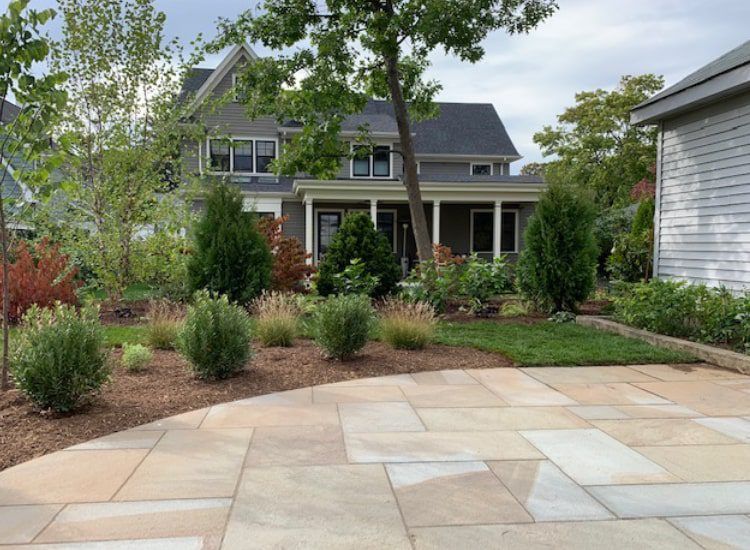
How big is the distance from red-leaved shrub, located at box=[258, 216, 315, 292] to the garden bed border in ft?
17.1

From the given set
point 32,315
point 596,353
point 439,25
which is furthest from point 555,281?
point 32,315

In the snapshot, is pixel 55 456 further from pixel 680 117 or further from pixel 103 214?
pixel 680 117

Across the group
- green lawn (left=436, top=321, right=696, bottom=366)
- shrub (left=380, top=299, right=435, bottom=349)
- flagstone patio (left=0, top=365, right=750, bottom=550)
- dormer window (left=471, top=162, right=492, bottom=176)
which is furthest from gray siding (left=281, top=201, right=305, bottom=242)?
flagstone patio (left=0, top=365, right=750, bottom=550)

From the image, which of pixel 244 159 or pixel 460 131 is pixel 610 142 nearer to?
pixel 460 131

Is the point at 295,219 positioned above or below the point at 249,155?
below

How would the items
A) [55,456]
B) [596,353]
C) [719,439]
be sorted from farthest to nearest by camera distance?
[596,353] → [719,439] → [55,456]

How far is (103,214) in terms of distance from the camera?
33.8 ft

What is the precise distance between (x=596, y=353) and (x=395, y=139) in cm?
1558

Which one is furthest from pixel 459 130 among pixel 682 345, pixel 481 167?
pixel 682 345

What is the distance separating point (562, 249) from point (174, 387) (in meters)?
6.67

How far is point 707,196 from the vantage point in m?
8.55

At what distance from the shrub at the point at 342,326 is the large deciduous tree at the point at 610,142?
26.4m

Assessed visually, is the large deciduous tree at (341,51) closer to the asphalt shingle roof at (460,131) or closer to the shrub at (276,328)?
the shrub at (276,328)

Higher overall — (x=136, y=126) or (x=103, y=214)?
(x=136, y=126)
